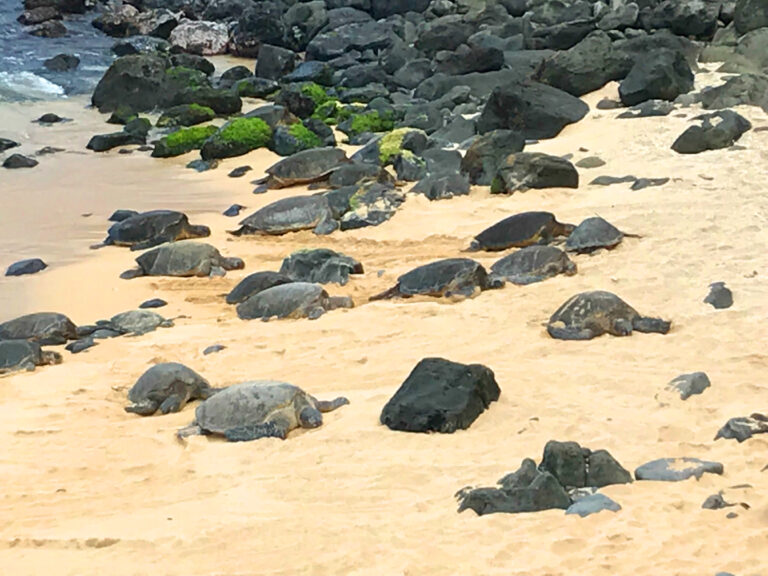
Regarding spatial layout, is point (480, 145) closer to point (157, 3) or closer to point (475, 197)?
point (475, 197)

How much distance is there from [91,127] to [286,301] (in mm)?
10785

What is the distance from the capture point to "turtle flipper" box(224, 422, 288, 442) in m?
5.30

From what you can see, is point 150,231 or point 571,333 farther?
point 150,231

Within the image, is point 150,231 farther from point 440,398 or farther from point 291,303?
point 440,398

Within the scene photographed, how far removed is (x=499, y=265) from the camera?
8.14m

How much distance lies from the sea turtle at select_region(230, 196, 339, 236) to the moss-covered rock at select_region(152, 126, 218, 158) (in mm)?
4441

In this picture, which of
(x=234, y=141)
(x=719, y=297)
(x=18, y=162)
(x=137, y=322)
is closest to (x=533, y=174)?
(x=719, y=297)

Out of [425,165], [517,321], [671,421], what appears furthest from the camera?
[425,165]

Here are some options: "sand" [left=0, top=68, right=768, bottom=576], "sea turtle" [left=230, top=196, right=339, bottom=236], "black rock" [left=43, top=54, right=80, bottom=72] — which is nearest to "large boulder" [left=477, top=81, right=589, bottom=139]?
"sand" [left=0, top=68, right=768, bottom=576]

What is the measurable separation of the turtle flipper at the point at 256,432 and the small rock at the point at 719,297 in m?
3.20

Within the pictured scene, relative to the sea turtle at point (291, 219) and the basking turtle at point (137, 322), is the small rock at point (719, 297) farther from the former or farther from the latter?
the sea turtle at point (291, 219)

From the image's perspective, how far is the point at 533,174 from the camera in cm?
1071

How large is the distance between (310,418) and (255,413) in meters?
0.30

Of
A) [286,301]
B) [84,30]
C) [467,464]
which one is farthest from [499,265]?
[84,30]
